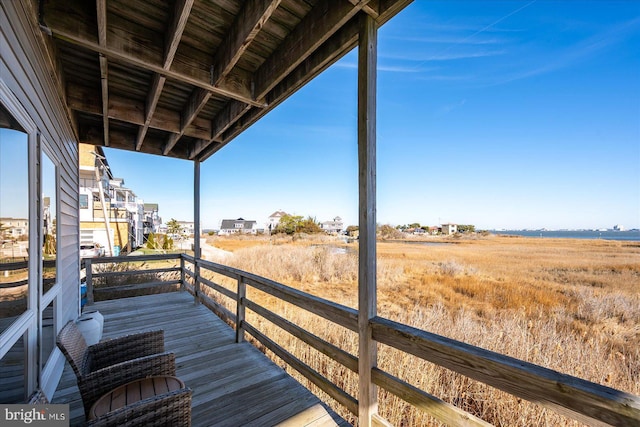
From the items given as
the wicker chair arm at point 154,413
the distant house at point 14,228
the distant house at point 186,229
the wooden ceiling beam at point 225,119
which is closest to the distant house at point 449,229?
the wooden ceiling beam at point 225,119

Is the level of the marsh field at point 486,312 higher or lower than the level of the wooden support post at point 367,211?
lower

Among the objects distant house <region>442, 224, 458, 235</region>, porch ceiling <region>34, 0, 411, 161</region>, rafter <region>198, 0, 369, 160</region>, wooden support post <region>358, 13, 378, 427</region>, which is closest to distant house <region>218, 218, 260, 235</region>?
distant house <region>442, 224, 458, 235</region>

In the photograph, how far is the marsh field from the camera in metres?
2.53

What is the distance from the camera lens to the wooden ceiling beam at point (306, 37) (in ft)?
4.84

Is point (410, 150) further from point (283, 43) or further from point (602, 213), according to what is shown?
point (283, 43)

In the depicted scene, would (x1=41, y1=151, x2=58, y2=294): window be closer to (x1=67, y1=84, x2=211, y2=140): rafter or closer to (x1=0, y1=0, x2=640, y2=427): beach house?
(x1=0, y1=0, x2=640, y2=427): beach house

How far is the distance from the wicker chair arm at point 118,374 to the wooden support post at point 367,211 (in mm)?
1311

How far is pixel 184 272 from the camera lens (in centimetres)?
526

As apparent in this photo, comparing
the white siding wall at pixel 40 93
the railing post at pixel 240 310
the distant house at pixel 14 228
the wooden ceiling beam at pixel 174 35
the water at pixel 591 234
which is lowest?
the water at pixel 591 234

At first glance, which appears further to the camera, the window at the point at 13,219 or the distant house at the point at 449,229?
the distant house at the point at 449,229

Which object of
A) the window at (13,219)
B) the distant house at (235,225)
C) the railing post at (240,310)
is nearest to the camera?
the window at (13,219)

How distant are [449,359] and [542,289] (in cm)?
949

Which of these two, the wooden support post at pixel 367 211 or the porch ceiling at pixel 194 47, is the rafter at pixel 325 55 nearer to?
the porch ceiling at pixel 194 47

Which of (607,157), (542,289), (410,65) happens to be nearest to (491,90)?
(607,157)
